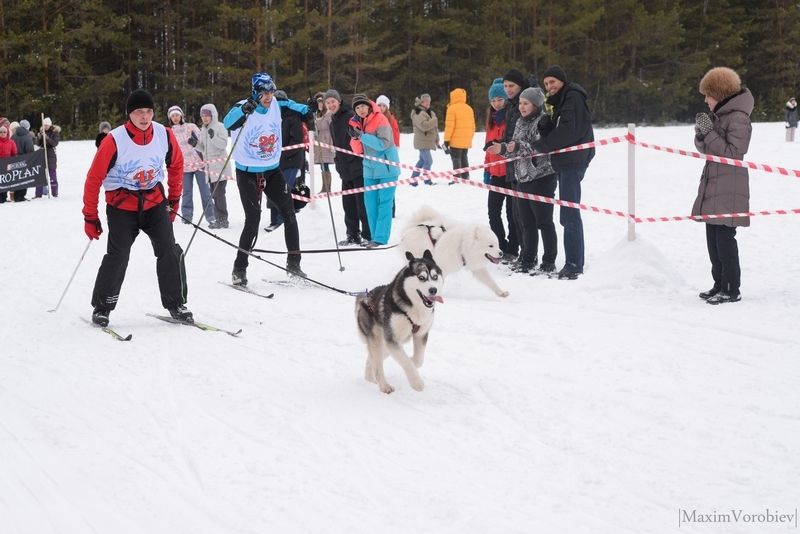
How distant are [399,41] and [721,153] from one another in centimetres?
3180

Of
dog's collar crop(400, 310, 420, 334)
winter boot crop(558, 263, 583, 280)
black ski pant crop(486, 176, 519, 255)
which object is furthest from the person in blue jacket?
dog's collar crop(400, 310, 420, 334)

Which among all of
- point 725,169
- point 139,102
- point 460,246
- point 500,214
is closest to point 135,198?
point 139,102

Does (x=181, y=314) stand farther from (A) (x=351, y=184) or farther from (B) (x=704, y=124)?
(B) (x=704, y=124)

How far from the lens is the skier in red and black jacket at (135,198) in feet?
18.4

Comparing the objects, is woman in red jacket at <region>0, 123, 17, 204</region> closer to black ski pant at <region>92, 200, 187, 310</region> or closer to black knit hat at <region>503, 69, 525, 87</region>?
black ski pant at <region>92, 200, 187, 310</region>

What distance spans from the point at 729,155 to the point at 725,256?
2.57ft

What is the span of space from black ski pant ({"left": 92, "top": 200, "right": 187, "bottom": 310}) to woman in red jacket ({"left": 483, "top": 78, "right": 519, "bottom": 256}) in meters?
3.47

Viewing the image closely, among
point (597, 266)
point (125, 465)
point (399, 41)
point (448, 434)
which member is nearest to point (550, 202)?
point (597, 266)

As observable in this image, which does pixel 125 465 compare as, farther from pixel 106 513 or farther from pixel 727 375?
pixel 727 375

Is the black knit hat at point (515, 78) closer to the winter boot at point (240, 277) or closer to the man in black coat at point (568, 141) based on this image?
the man in black coat at point (568, 141)

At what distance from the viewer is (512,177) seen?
7914 mm

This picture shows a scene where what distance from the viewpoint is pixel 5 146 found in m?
15.7

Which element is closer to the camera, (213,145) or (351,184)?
(351,184)

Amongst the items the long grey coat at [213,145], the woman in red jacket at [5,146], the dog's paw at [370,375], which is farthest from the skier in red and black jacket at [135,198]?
the woman in red jacket at [5,146]
